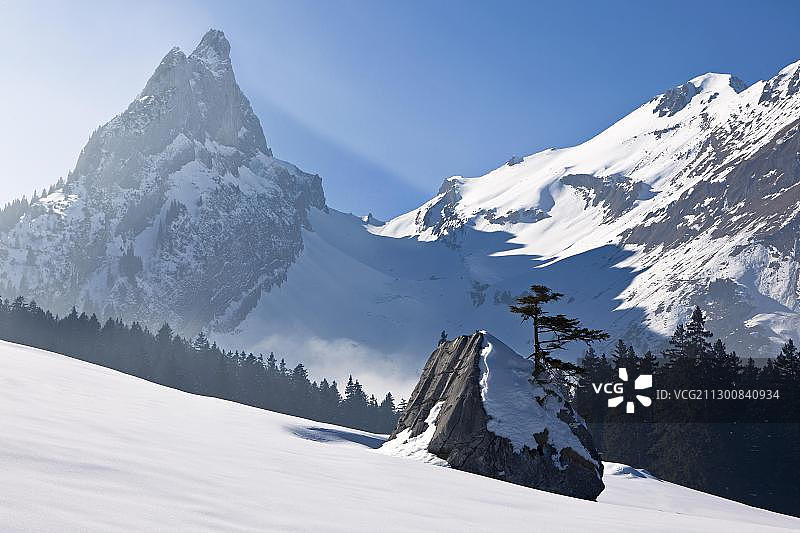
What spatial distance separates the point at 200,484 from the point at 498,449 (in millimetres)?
15418

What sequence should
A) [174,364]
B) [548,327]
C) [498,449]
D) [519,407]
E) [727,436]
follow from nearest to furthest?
1. [498,449]
2. [519,407]
3. [548,327]
4. [727,436]
5. [174,364]

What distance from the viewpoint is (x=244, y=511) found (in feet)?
18.8

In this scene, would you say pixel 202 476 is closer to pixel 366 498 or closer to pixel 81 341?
pixel 366 498

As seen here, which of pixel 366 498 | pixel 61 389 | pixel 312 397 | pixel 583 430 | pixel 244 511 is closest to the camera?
pixel 244 511

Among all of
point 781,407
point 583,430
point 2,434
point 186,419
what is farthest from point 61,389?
point 781,407

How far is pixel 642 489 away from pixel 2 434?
89.8 feet

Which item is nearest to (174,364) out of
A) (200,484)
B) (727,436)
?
(727,436)

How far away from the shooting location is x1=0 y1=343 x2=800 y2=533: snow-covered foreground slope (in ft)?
16.3

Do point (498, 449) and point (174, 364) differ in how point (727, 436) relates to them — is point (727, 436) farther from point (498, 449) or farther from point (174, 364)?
point (174, 364)

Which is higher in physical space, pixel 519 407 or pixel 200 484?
pixel 519 407

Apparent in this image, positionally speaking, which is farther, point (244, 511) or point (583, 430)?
point (583, 430)

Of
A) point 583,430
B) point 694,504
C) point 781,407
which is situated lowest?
point 694,504

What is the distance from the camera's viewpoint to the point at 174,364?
8331 centimetres

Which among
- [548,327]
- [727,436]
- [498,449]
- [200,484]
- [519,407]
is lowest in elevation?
[200,484]
